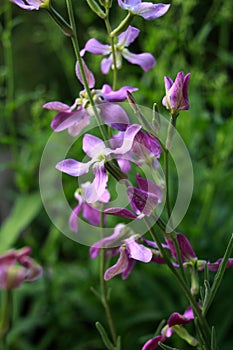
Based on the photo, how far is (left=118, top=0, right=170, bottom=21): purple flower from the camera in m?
0.35

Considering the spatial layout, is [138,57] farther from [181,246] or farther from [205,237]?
[205,237]

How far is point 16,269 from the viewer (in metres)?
0.38

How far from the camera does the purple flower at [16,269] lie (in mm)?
372

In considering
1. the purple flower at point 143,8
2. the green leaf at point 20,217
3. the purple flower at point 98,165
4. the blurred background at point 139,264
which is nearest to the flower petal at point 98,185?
the purple flower at point 98,165

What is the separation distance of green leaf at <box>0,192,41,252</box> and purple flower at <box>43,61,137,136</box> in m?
0.49

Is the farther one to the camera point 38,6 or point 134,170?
point 134,170

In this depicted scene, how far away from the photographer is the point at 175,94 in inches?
12.9

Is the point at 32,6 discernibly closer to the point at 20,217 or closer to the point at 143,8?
the point at 143,8

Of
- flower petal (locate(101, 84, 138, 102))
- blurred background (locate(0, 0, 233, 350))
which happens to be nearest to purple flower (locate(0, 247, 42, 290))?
flower petal (locate(101, 84, 138, 102))

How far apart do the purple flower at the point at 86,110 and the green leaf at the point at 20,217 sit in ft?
1.59

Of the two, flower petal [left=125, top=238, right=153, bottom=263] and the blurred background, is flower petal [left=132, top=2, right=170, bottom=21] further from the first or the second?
the blurred background

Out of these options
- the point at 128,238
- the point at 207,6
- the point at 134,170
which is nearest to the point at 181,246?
the point at 128,238

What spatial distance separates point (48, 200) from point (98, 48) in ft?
1.37

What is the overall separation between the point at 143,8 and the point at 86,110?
0.08 m
